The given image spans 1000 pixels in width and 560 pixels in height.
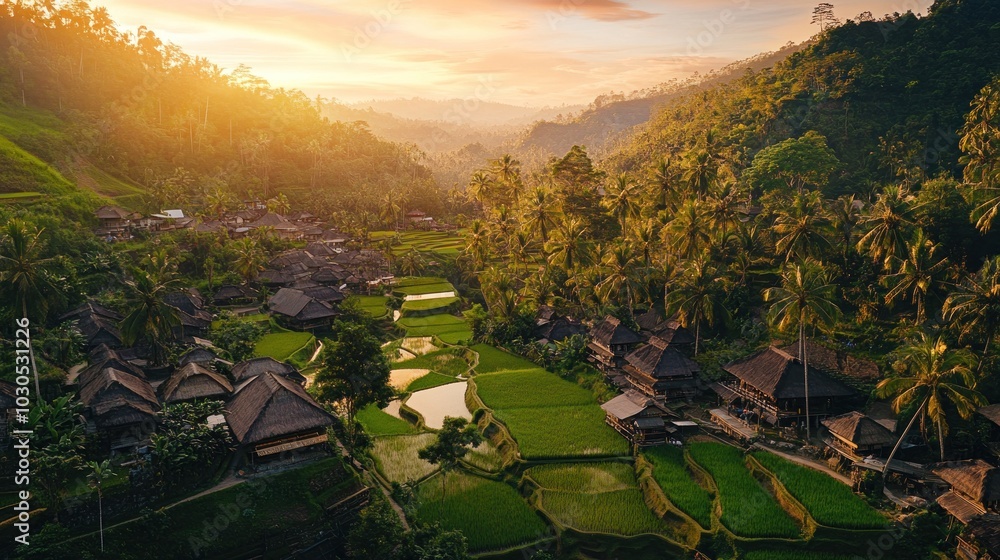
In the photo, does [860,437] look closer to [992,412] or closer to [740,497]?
[992,412]

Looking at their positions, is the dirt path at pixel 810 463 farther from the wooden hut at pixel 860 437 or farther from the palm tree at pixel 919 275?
the palm tree at pixel 919 275

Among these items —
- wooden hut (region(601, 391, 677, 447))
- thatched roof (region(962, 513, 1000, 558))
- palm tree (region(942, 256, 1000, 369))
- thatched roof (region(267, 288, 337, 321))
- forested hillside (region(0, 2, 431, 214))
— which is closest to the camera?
thatched roof (region(962, 513, 1000, 558))

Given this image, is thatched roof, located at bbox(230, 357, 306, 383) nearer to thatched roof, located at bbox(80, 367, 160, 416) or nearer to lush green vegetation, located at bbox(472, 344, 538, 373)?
thatched roof, located at bbox(80, 367, 160, 416)

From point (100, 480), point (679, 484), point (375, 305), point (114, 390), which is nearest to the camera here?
point (100, 480)

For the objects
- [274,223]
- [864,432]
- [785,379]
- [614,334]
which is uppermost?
[274,223]

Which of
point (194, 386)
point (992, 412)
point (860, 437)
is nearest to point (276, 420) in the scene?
point (194, 386)

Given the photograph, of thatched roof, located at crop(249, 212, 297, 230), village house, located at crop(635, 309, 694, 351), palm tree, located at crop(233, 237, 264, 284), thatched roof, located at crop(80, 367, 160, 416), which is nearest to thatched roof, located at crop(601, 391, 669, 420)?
village house, located at crop(635, 309, 694, 351)

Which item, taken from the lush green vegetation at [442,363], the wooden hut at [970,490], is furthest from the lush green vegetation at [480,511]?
the wooden hut at [970,490]
